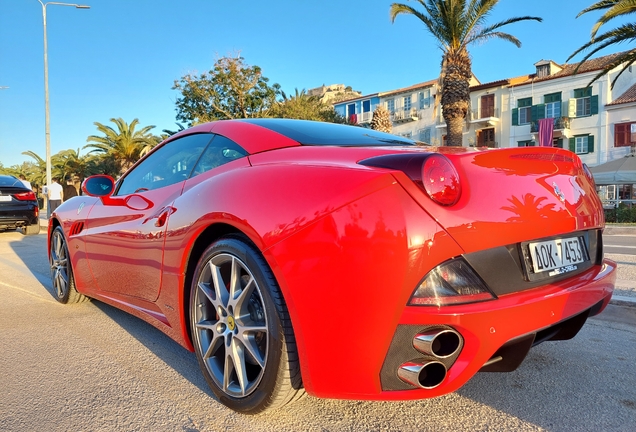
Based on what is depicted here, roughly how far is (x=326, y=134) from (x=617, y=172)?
19565 mm

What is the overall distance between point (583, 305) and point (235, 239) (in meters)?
1.43

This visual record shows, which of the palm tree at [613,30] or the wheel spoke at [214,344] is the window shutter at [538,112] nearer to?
the palm tree at [613,30]

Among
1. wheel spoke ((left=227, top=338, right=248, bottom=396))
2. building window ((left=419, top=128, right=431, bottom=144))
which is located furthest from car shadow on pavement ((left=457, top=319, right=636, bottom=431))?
building window ((left=419, top=128, right=431, bottom=144))

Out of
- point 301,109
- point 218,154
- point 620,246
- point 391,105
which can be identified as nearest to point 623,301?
point 218,154

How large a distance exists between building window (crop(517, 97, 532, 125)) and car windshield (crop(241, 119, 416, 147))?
1421 inches

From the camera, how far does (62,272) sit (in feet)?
13.2

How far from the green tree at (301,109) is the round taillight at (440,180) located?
2492 centimetres

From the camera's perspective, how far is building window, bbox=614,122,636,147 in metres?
30.4

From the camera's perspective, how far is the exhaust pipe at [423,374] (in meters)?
1.53

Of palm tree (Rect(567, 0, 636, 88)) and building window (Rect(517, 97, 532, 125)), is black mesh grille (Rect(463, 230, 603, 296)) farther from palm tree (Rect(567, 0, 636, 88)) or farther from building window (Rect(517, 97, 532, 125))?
building window (Rect(517, 97, 532, 125))

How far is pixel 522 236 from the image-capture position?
1.70m

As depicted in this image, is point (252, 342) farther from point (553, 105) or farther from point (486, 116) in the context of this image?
point (486, 116)

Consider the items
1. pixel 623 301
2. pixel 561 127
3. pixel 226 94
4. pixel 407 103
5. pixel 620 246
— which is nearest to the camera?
pixel 623 301

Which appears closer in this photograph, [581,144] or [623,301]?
[623,301]
